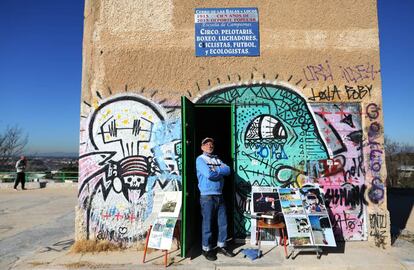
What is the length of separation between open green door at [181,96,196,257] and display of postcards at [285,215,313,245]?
165cm

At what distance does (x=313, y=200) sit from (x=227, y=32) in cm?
350

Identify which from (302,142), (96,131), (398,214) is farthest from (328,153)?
(398,214)

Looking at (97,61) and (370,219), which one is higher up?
(97,61)

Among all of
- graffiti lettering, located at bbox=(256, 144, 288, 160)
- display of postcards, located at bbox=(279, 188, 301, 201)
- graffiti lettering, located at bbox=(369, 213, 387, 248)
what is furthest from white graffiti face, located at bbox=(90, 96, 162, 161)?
graffiti lettering, located at bbox=(369, 213, 387, 248)

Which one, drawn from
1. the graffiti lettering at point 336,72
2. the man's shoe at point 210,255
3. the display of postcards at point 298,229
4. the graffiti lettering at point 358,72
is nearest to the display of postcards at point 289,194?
the display of postcards at point 298,229

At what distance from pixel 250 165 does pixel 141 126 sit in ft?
7.08

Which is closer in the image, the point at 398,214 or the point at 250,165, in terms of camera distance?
the point at 250,165

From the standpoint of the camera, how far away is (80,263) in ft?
17.7

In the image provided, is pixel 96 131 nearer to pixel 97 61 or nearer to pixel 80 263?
pixel 97 61

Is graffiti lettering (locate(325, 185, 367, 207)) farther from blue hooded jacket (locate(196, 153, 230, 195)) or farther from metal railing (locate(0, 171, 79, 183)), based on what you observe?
metal railing (locate(0, 171, 79, 183))

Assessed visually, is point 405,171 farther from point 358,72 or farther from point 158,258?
point 158,258

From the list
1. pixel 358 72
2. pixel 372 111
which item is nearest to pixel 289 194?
pixel 372 111

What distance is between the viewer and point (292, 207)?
19.2 feet

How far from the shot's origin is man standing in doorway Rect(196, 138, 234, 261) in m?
5.53
